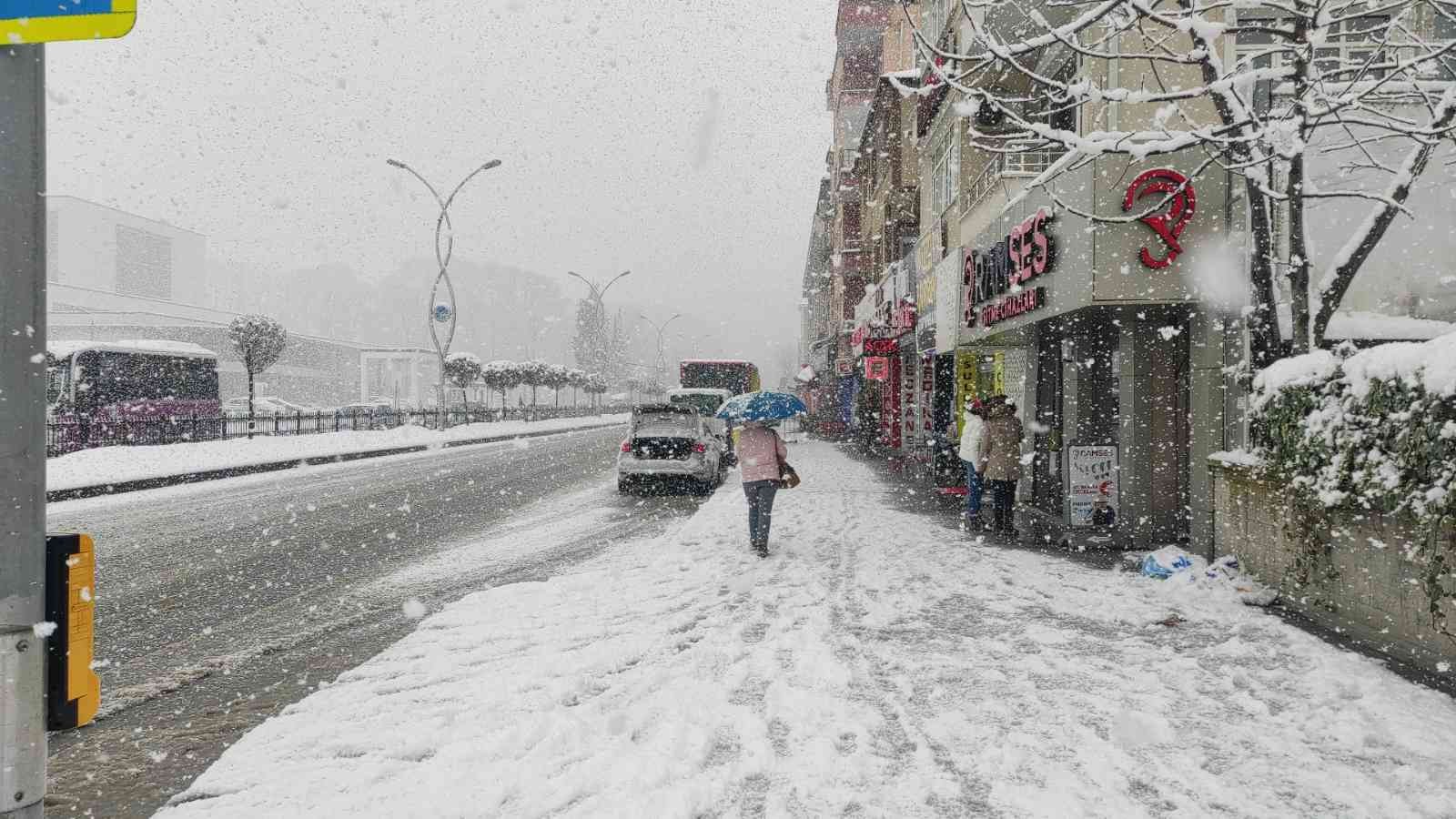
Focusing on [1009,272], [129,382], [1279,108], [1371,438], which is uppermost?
[1279,108]

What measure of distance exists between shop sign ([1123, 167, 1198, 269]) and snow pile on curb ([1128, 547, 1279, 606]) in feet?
11.4

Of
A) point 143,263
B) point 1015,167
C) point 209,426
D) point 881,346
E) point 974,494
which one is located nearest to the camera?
point 974,494

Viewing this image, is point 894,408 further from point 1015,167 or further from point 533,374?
point 533,374

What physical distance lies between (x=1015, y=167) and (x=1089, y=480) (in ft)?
21.7

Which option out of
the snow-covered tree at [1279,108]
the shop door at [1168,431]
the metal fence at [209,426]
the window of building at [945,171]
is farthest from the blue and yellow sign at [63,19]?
the window of building at [945,171]

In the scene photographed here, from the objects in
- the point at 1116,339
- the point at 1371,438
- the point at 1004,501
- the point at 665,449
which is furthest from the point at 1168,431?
the point at 665,449

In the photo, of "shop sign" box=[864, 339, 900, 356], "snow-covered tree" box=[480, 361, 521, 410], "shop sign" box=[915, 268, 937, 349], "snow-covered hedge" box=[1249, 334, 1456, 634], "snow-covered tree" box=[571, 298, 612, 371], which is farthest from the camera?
"snow-covered tree" box=[571, 298, 612, 371]

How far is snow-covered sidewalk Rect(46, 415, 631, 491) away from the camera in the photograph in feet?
57.9

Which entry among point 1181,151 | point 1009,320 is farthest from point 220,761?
point 1009,320

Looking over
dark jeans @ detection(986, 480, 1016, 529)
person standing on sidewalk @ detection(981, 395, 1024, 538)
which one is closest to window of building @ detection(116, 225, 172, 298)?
person standing on sidewalk @ detection(981, 395, 1024, 538)

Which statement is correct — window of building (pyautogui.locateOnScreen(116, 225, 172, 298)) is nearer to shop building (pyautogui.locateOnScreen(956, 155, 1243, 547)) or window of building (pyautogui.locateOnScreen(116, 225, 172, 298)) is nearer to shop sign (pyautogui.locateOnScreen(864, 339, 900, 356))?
shop sign (pyautogui.locateOnScreen(864, 339, 900, 356))

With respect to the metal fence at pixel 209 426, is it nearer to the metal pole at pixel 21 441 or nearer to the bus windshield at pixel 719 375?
the bus windshield at pixel 719 375

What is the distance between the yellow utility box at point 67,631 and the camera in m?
2.21

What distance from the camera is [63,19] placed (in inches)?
89.1
